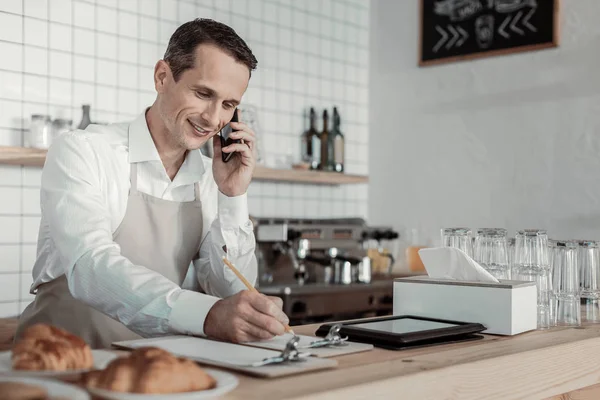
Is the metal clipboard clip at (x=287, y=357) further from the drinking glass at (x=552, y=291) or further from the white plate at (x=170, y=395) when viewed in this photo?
the drinking glass at (x=552, y=291)

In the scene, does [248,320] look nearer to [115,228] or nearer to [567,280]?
[115,228]

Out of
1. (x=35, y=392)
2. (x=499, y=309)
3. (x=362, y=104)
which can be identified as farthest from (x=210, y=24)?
(x=362, y=104)

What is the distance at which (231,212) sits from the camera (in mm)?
2262

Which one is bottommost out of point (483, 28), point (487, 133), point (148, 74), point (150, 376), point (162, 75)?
point (150, 376)

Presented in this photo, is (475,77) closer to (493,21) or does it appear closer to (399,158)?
(493,21)

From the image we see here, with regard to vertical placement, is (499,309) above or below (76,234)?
below

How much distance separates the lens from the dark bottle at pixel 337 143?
15.2ft

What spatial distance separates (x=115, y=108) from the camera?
12.3ft

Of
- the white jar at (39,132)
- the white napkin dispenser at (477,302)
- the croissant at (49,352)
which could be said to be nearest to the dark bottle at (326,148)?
the white jar at (39,132)

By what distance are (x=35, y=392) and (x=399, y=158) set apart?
4.15 metres

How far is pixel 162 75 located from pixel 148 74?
1785mm

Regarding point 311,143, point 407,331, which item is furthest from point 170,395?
point 311,143

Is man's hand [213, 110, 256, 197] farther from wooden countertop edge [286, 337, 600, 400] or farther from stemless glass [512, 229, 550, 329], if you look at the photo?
wooden countertop edge [286, 337, 600, 400]

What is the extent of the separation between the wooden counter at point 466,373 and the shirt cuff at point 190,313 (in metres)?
0.31
